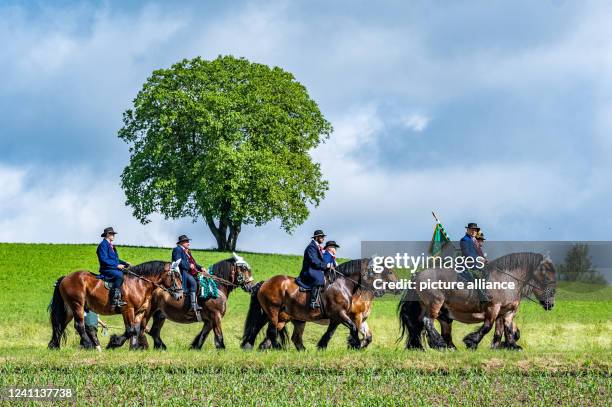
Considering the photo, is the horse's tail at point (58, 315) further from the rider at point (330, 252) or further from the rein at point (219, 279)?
the rider at point (330, 252)

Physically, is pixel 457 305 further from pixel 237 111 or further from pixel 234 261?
pixel 237 111

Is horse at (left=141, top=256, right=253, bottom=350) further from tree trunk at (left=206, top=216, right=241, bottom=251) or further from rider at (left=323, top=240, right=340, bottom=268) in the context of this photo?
tree trunk at (left=206, top=216, right=241, bottom=251)

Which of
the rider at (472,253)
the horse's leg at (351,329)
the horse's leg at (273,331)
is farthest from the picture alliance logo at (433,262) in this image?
the horse's leg at (273,331)

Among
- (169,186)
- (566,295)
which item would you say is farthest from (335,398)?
(169,186)

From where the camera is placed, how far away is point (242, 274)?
86.9ft

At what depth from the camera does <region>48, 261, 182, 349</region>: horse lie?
82.2 ft

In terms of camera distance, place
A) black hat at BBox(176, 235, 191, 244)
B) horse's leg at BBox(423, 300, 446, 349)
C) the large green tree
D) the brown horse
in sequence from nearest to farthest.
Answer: horse's leg at BBox(423, 300, 446, 349)
the brown horse
black hat at BBox(176, 235, 191, 244)
the large green tree

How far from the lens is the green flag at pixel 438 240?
25.9 meters

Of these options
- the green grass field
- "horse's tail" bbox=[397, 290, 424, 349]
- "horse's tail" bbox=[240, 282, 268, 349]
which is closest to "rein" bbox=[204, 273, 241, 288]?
"horse's tail" bbox=[240, 282, 268, 349]

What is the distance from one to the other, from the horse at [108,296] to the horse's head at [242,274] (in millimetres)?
1689

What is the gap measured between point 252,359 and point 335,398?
158 inches

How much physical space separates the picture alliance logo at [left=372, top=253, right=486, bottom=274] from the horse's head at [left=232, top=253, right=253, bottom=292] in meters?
3.48

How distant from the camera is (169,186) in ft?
196

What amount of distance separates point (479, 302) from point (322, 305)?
4001mm
